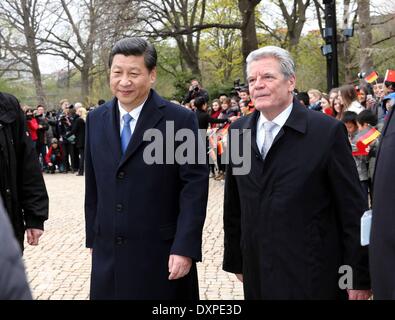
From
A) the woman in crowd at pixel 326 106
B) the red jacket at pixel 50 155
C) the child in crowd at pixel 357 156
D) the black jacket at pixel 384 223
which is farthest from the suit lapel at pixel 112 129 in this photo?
the red jacket at pixel 50 155

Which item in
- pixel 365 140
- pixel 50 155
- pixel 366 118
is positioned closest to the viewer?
pixel 365 140

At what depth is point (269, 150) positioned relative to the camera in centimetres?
326

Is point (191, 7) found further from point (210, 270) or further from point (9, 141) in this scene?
point (9, 141)

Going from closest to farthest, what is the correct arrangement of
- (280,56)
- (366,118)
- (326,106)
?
1. (280,56)
2. (366,118)
3. (326,106)

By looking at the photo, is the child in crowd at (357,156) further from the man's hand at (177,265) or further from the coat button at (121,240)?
the coat button at (121,240)

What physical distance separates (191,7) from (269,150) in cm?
3245

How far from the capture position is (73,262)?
280 inches

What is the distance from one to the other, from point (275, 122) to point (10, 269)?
7.22 feet

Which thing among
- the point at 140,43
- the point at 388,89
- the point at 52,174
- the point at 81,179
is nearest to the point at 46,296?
the point at 140,43

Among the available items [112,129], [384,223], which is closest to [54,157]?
[112,129]

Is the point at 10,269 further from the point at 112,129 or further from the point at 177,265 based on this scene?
the point at 112,129

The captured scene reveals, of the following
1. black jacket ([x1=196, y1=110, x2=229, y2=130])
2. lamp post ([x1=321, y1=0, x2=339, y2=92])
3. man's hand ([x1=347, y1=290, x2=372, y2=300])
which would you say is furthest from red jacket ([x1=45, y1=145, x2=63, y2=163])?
man's hand ([x1=347, y1=290, x2=372, y2=300])

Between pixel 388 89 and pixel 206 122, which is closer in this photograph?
pixel 388 89

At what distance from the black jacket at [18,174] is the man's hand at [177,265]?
1.02 metres
